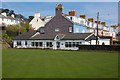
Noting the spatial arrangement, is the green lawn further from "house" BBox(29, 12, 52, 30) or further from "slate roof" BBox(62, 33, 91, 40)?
"house" BBox(29, 12, 52, 30)

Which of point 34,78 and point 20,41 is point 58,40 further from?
point 34,78

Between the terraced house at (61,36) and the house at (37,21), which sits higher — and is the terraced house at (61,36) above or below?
below

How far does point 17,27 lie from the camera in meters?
85.7

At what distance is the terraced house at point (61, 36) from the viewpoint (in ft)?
193

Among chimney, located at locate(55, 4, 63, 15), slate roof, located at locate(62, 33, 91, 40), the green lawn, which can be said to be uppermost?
chimney, located at locate(55, 4, 63, 15)

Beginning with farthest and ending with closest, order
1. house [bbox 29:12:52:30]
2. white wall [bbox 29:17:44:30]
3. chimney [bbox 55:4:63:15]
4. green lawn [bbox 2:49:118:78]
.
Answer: house [bbox 29:12:52:30] → white wall [bbox 29:17:44:30] → chimney [bbox 55:4:63:15] → green lawn [bbox 2:49:118:78]

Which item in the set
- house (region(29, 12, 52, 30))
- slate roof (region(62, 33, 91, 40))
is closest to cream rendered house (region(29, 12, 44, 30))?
house (region(29, 12, 52, 30))

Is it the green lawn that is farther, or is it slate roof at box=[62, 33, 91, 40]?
slate roof at box=[62, 33, 91, 40]

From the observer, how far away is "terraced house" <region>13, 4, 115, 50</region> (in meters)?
58.8

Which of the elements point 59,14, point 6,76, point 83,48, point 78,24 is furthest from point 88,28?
point 6,76

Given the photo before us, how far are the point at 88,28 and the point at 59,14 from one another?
16655 millimetres

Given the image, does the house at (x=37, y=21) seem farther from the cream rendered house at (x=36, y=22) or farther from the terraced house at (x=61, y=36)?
the terraced house at (x=61, y=36)

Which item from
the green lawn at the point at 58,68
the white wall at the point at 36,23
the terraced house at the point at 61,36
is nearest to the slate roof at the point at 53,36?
the terraced house at the point at 61,36

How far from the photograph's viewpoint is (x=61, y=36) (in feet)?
206
